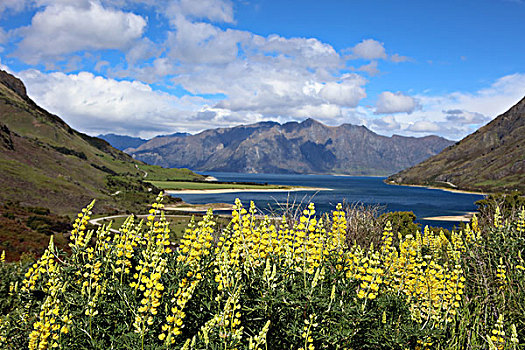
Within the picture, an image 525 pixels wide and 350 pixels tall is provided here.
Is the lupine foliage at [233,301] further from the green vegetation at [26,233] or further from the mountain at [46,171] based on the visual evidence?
the mountain at [46,171]

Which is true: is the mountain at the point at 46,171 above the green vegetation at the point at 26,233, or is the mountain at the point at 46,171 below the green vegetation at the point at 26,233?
above

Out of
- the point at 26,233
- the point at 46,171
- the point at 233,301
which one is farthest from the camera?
the point at 46,171

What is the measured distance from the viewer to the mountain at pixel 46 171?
58500 millimetres

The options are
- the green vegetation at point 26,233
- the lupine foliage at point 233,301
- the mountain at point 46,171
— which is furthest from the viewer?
the mountain at point 46,171

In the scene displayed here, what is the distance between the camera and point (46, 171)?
76.2 meters

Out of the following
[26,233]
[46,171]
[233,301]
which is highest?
[46,171]

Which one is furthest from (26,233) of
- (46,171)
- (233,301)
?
(46,171)

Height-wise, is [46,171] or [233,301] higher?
[46,171]

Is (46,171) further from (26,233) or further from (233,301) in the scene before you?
(233,301)

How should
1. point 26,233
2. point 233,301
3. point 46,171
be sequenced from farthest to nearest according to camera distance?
1. point 46,171
2. point 26,233
3. point 233,301

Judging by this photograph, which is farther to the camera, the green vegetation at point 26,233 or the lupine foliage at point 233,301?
the green vegetation at point 26,233

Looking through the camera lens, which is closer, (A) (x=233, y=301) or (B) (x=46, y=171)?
(A) (x=233, y=301)

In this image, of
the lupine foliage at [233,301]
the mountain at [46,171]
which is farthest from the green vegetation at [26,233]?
the lupine foliage at [233,301]

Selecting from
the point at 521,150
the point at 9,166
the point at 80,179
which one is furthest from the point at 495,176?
the point at 9,166
